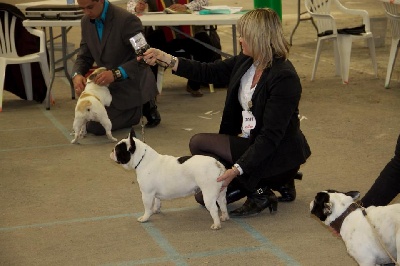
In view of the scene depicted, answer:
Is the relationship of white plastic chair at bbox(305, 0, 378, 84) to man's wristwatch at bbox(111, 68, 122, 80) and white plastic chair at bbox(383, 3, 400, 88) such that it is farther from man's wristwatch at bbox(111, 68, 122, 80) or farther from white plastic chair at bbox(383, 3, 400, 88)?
man's wristwatch at bbox(111, 68, 122, 80)

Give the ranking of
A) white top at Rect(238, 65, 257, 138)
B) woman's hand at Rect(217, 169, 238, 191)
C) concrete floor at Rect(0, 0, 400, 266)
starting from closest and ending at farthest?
concrete floor at Rect(0, 0, 400, 266) < woman's hand at Rect(217, 169, 238, 191) < white top at Rect(238, 65, 257, 138)

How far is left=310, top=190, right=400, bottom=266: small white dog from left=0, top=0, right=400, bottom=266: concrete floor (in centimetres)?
61

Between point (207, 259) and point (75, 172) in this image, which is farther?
point (75, 172)

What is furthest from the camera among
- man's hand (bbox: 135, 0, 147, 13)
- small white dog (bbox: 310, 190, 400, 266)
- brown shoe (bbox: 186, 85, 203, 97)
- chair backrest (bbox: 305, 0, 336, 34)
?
chair backrest (bbox: 305, 0, 336, 34)

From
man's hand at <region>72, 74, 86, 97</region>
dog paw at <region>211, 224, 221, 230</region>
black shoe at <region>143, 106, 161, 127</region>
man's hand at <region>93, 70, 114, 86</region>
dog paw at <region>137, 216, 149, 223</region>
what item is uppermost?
man's hand at <region>93, 70, 114, 86</region>

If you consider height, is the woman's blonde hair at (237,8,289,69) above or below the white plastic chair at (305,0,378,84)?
above

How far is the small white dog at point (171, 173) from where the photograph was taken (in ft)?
14.7

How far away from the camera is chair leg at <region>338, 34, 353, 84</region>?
9.00 m

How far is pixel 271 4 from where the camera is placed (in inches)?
320

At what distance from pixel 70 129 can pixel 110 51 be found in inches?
38.1

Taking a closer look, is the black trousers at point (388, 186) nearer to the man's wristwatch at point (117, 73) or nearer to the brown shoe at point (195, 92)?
the man's wristwatch at point (117, 73)

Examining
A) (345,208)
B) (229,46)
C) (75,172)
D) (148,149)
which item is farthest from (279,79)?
(229,46)

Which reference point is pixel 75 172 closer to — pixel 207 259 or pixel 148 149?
pixel 148 149

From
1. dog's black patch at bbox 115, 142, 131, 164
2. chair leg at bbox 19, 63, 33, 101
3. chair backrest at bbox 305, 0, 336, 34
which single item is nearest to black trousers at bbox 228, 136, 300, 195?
dog's black patch at bbox 115, 142, 131, 164
